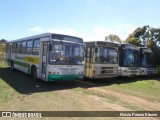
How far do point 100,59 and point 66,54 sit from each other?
327cm

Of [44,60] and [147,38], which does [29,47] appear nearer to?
[44,60]

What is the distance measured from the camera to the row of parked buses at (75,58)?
13.4 meters

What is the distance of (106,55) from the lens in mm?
16469

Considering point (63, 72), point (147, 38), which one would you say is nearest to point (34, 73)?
point (63, 72)

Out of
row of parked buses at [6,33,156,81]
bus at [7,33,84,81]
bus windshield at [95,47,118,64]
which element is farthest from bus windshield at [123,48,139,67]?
bus at [7,33,84,81]

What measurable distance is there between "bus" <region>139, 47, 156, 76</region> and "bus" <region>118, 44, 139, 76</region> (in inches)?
40.3

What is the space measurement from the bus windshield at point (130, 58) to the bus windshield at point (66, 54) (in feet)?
17.1

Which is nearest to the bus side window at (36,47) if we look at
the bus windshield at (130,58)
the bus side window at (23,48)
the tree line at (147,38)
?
the bus side window at (23,48)

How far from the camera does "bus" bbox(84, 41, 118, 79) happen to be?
51.9 feet

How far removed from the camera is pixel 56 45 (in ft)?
43.9

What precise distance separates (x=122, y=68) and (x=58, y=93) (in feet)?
24.8

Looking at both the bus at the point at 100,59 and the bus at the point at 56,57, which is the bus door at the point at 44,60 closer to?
the bus at the point at 56,57

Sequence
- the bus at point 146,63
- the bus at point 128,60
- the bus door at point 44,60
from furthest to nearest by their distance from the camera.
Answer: the bus at point 146,63
the bus at point 128,60
the bus door at point 44,60

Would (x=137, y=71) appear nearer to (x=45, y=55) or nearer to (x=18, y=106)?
(x=45, y=55)
